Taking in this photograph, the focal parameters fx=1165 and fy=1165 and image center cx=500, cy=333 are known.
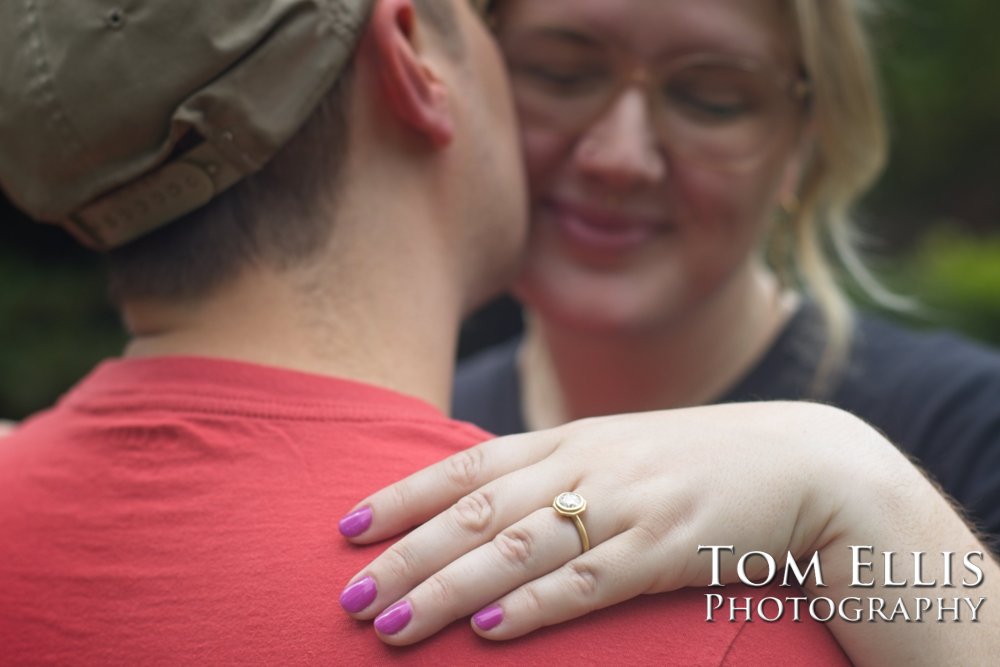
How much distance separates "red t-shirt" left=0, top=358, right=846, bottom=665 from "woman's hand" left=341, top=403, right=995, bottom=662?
40mm

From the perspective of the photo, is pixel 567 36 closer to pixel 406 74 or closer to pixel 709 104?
pixel 709 104

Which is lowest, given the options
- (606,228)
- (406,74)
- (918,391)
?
(918,391)

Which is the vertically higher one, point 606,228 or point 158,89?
point 158,89

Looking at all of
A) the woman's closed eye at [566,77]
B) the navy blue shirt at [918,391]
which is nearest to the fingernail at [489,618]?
the navy blue shirt at [918,391]

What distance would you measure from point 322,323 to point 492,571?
0.49m

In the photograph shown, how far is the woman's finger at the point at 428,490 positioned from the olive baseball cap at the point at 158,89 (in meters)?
0.52

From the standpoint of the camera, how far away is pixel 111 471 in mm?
1504

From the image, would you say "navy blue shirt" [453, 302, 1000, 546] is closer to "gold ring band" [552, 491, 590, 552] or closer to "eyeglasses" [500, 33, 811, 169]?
"eyeglasses" [500, 33, 811, 169]

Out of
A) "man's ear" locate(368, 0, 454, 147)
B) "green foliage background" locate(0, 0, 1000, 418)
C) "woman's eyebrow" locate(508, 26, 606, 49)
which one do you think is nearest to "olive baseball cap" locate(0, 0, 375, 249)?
"man's ear" locate(368, 0, 454, 147)

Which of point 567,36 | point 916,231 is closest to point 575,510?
point 567,36

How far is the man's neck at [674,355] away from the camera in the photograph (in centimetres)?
293

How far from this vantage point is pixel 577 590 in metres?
1.32

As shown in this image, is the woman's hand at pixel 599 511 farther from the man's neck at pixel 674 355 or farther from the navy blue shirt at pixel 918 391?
the man's neck at pixel 674 355

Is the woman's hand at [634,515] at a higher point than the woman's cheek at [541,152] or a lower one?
lower
